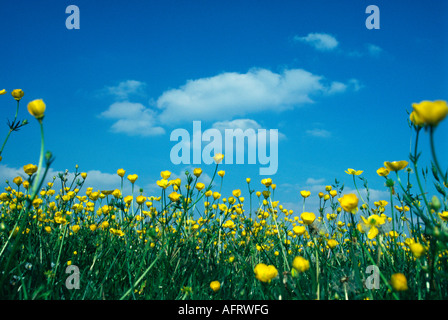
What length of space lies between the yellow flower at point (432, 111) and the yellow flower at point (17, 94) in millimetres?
2343

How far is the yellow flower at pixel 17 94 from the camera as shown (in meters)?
2.23

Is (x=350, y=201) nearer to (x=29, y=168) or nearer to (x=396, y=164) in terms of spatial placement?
(x=396, y=164)

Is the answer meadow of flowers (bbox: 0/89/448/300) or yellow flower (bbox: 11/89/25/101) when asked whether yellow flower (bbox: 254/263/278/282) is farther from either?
yellow flower (bbox: 11/89/25/101)

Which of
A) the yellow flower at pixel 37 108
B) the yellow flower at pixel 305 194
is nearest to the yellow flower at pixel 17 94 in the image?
the yellow flower at pixel 37 108

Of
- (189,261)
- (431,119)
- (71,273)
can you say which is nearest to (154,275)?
(189,261)

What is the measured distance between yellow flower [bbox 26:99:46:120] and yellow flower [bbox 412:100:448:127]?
139cm

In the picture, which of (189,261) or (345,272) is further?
(189,261)

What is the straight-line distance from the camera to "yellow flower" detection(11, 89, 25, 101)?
2231 millimetres

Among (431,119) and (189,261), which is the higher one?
(431,119)

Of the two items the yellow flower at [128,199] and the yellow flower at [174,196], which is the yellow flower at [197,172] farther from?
the yellow flower at [128,199]

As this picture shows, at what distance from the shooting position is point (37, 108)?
130 cm
